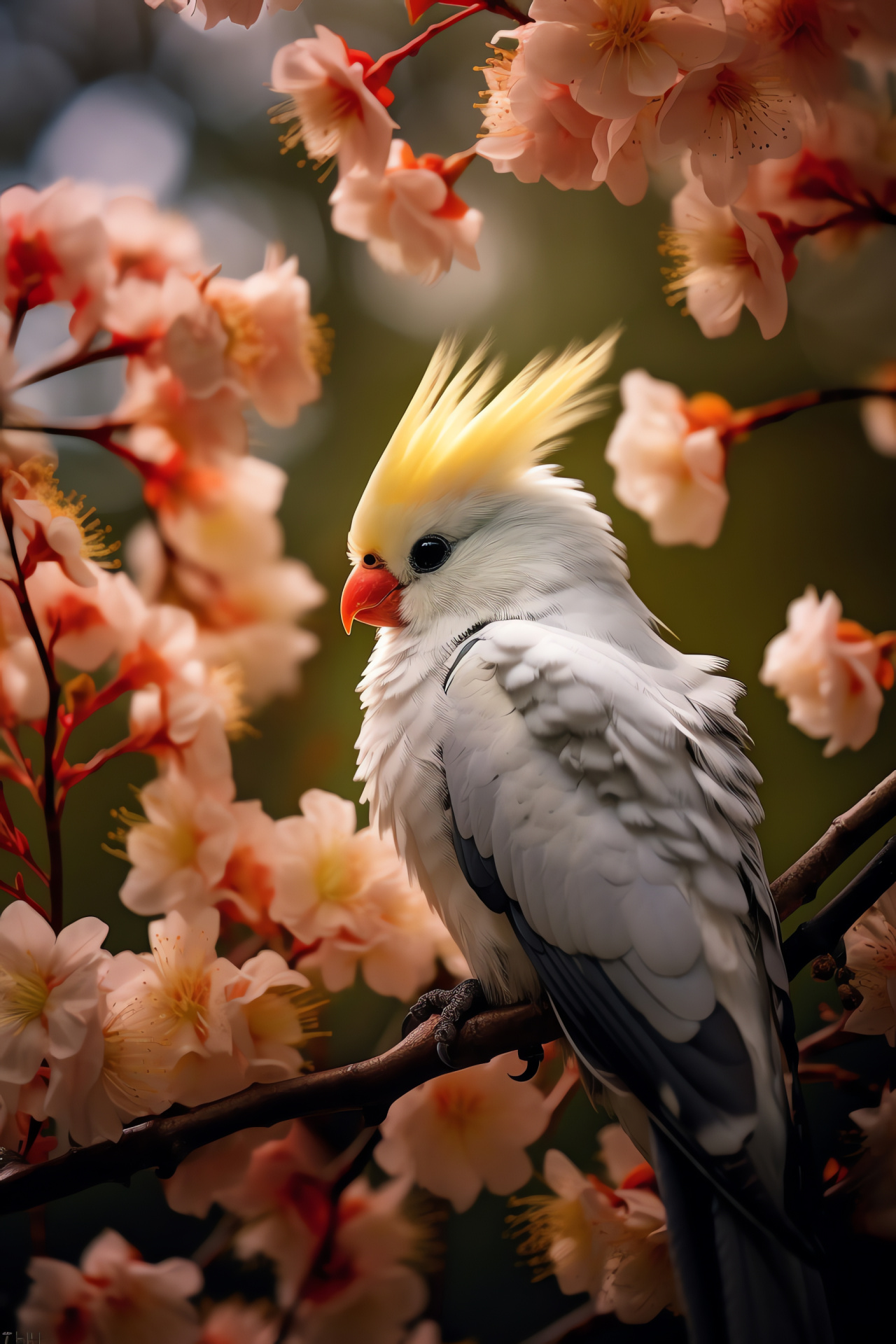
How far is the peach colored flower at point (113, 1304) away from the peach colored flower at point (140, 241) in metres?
1.19

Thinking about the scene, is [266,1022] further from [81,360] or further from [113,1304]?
[81,360]

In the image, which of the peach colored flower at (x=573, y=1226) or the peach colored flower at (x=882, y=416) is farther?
the peach colored flower at (x=882, y=416)

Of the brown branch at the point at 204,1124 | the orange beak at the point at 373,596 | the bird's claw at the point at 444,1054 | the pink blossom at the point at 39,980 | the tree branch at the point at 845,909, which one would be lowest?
the brown branch at the point at 204,1124

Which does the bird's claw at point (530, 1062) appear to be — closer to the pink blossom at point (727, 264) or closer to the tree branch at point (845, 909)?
the tree branch at point (845, 909)

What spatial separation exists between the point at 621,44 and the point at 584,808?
715 mm

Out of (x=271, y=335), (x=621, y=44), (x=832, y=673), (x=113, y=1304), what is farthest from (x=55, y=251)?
(x=113, y=1304)

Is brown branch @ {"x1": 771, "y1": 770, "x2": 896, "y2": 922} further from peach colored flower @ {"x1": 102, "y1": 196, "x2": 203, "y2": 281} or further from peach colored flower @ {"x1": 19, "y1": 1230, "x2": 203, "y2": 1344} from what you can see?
peach colored flower @ {"x1": 102, "y1": 196, "x2": 203, "y2": 281}

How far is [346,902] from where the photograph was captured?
3.17 feet

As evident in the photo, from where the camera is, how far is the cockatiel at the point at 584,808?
721 mm

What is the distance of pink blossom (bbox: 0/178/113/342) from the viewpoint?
88 centimetres

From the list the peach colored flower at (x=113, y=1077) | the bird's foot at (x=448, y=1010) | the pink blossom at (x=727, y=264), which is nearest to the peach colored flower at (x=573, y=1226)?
the bird's foot at (x=448, y=1010)

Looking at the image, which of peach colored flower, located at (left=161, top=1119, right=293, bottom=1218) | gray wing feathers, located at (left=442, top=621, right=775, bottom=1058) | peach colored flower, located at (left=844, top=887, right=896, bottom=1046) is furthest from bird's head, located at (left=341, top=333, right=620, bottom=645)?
peach colored flower, located at (left=161, top=1119, right=293, bottom=1218)

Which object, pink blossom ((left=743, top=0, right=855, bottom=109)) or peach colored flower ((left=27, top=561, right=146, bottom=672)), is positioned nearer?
pink blossom ((left=743, top=0, right=855, bottom=109))

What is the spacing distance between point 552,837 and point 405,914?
317mm
